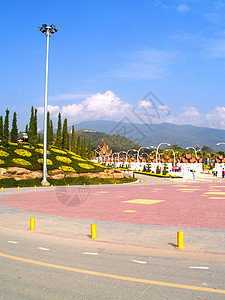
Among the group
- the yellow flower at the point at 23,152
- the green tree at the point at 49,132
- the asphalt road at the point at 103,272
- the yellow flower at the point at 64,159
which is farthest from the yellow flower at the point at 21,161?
the asphalt road at the point at 103,272

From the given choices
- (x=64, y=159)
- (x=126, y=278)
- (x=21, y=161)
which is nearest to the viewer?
(x=126, y=278)

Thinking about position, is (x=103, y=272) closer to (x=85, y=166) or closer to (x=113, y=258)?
(x=113, y=258)

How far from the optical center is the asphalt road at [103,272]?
6285 millimetres

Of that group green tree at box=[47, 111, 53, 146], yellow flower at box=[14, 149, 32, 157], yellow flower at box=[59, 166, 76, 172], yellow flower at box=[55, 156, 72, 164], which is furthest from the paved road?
green tree at box=[47, 111, 53, 146]

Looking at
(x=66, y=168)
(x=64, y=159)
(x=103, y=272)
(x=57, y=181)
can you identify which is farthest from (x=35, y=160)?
(x=103, y=272)

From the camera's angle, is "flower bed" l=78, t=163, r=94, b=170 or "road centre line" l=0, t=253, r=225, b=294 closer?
"road centre line" l=0, t=253, r=225, b=294

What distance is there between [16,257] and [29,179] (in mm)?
34562

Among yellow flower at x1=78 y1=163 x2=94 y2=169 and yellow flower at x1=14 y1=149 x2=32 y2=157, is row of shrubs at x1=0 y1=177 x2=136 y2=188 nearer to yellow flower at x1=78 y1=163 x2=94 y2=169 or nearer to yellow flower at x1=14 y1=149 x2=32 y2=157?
yellow flower at x1=78 y1=163 x2=94 y2=169

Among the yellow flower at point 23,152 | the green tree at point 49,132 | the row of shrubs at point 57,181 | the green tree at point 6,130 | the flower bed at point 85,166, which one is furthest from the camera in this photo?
the green tree at point 49,132

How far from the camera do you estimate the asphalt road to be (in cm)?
629

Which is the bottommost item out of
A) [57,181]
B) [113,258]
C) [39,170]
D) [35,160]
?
[57,181]

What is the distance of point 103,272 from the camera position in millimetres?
7645

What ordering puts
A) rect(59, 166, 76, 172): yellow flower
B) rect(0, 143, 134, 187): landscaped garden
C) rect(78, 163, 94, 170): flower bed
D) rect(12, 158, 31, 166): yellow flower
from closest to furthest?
rect(0, 143, 134, 187): landscaped garden → rect(12, 158, 31, 166): yellow flower → rect(59, 166, 76, 172): yellow flower → rect(78, 163, 94, 170): flower bed

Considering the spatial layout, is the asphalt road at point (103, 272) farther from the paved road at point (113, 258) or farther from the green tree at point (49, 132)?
the green tree at point (49, 132)
